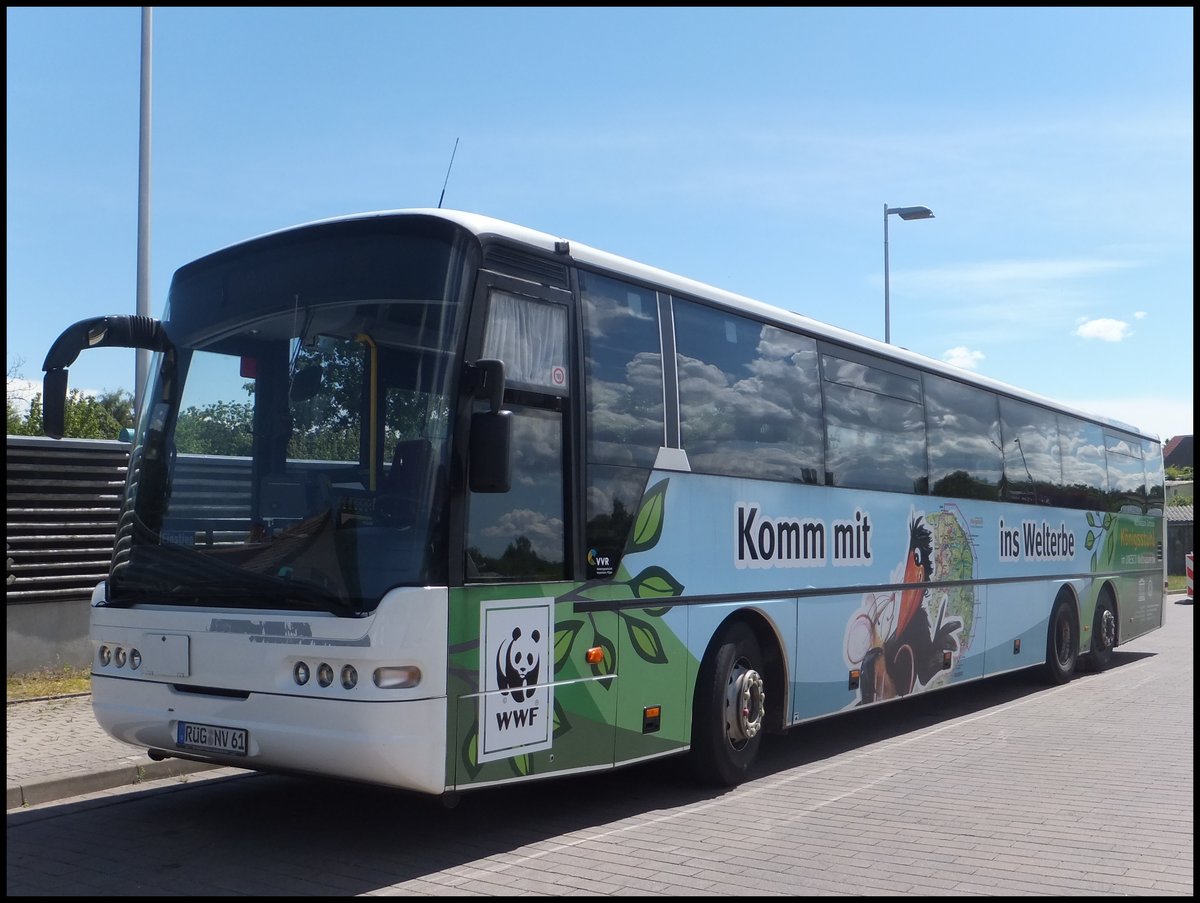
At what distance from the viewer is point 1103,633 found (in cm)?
1739

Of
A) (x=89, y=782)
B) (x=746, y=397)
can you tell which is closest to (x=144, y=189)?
(x=89, y=782)

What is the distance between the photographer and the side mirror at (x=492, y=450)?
6.36 meters

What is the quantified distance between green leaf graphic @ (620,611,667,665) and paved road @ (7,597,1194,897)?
38.5 inches

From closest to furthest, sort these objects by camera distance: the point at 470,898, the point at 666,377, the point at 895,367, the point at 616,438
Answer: the point at 470,898, the point at 616,438, the point at 666,377, the point at 895,367

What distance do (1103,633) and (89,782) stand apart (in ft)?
45.2

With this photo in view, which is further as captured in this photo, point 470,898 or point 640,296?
point 640,296

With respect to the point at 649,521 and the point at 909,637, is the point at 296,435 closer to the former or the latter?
the point at 649,521

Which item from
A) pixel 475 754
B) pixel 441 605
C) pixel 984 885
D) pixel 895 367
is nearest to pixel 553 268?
pixel 441 605

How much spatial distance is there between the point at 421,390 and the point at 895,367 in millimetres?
6336

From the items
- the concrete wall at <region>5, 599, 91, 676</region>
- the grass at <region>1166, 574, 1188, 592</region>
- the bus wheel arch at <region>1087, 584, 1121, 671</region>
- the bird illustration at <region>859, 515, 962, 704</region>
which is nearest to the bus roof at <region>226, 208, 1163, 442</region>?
the bird illustration at <region>859, 515, 962, 704</region>

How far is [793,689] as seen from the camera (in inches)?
374

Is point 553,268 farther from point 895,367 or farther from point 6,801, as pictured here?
point 895,367

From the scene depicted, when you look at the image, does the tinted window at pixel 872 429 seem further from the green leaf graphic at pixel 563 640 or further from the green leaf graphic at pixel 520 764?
the green leaf graphic at pixel 520 764

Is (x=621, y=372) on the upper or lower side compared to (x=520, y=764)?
upper
